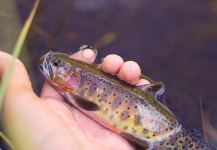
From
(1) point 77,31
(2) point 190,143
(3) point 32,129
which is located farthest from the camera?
(1) point 77,31

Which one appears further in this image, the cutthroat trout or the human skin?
the cutthroat trout

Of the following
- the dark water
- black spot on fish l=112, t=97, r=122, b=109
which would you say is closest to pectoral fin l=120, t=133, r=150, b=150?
black spot on fish l=112, t=97, r=122, b=109

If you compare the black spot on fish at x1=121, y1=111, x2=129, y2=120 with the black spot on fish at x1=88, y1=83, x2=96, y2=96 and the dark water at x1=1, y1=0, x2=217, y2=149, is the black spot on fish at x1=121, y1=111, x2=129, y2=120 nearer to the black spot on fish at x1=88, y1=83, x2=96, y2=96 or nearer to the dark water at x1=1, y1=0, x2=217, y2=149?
the black spot on fish at x1=88, y1=83, x2=96, y2=96

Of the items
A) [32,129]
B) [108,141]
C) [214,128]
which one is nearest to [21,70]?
[32,129]

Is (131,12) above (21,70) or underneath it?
above

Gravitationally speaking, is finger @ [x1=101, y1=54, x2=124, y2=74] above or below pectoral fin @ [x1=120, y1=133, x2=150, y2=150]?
above

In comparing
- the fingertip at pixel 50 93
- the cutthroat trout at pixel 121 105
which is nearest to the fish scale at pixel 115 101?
the cutthroat trout at pixel 121 105

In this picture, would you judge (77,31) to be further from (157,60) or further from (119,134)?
(119,134)
